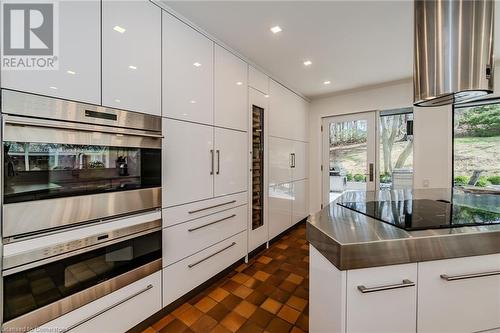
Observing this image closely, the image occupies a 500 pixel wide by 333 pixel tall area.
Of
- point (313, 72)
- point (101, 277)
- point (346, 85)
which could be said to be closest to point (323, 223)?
point (101, 277)

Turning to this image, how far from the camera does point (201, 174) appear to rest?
80.4 inches

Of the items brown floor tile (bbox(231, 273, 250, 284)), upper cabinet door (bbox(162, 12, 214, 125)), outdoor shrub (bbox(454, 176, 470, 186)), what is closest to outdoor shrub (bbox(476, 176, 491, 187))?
outdoor shrub (bbox(454, 176, 470, 186))

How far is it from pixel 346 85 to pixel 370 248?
138 inches

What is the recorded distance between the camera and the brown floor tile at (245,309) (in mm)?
1785

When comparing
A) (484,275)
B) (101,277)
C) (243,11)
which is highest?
(243,11)

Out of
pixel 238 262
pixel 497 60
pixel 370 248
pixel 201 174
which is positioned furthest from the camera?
pixel 497 60

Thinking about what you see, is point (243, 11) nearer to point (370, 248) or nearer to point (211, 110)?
point (211, 110)

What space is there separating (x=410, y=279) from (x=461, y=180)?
341cm

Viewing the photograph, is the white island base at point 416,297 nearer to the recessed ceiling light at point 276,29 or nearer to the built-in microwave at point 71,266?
the built-in microwave at point 71,266

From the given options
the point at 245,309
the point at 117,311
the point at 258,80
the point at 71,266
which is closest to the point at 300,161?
the point at 258,80

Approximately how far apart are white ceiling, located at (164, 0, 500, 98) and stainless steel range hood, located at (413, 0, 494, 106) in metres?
0.67

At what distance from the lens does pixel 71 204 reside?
4.01ft

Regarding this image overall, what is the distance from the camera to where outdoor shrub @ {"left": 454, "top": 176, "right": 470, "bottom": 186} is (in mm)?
3223

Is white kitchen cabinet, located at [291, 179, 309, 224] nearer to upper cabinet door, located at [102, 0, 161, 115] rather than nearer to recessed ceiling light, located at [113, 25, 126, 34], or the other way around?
upper cabinet door, located at [102, 0, 161, 115]
